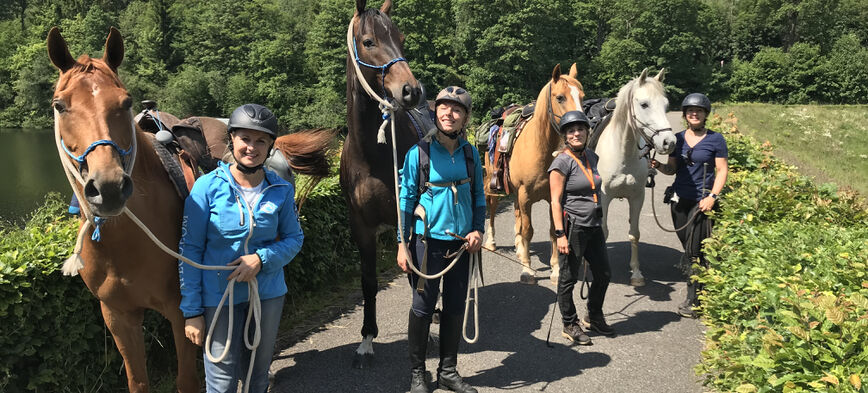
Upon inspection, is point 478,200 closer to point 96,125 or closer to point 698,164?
point 96,125

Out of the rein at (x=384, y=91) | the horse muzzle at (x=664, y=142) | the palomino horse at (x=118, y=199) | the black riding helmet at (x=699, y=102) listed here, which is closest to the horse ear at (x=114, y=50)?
the palomino horse at (x=118, y=199)

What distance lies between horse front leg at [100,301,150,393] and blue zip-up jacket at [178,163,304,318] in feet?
1.95

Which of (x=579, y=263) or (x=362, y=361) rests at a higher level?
(x=579, y=263)

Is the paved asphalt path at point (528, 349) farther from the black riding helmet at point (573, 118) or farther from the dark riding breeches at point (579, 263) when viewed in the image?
the black riding helmet at point (573, 118)

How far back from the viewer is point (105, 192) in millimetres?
2152

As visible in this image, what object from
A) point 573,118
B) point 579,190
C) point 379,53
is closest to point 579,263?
point 579,190

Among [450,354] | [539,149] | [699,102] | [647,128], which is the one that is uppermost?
[699,102]

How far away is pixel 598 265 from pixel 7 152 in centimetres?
4889

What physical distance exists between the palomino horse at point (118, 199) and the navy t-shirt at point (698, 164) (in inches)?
185

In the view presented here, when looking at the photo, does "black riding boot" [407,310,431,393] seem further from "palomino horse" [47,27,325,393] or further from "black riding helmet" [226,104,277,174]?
"black riding helmet" [226,104,277,174]

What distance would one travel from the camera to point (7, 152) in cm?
3931

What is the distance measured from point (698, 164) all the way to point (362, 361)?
3818 millimetres

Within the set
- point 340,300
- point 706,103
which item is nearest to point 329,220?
point 340,300

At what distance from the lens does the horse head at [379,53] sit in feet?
12.3
